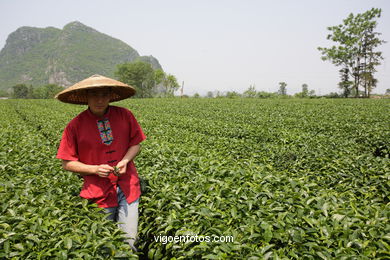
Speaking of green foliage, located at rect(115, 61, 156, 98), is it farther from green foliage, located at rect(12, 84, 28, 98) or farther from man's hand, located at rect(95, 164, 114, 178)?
man's hand, located at rect(95, 164, 114, 178)

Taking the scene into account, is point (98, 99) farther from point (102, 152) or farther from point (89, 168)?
point (89, 168)

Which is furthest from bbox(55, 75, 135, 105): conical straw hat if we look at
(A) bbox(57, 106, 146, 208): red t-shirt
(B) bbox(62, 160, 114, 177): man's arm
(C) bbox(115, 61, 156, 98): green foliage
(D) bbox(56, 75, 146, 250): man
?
(C) bbox(115, 61, 156, 98): green foliage

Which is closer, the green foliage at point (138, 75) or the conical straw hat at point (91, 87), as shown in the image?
the conical straw hat at point (91, 87)

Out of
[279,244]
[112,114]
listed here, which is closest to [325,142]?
[279,244]

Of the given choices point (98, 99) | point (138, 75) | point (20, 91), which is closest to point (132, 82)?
point (138, 75)

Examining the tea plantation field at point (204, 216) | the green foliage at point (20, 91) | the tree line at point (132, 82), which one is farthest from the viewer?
the green foliage at point (20, 91)

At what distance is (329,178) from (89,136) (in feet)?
14.1

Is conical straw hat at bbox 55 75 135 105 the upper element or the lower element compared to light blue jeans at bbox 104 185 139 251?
upper

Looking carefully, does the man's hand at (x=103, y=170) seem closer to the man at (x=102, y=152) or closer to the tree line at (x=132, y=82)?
the man at (x=102, y=152)

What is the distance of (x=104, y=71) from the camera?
581ft

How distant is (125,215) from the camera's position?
8.74ft

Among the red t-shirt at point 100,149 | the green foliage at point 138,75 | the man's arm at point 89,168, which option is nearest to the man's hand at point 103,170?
the man's arm at point 89,168

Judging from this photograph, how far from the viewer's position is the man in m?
2.58

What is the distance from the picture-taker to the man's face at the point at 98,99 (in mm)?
2650
